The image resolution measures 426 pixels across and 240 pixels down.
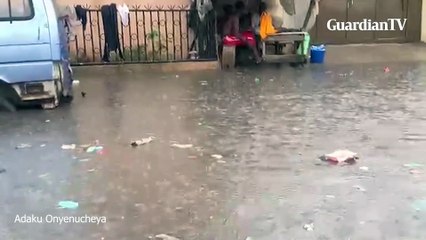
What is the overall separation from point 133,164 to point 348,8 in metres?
10.4

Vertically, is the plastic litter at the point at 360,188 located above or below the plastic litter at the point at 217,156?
above

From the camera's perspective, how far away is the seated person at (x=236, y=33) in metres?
12.3

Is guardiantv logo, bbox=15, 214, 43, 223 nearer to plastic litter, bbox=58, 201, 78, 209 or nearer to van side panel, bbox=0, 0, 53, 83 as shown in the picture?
plastic litter, bbox=58, 201, 78, 209

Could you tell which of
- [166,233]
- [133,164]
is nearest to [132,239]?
[166,233]

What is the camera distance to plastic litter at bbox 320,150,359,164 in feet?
19.3

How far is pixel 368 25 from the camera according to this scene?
49.6ft

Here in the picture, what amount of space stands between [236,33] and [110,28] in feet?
8.20

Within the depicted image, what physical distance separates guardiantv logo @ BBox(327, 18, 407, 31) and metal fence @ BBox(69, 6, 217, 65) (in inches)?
151

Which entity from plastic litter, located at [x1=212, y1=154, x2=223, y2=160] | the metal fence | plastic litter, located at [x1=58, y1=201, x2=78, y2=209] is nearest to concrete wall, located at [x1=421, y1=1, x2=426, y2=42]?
the metal fence

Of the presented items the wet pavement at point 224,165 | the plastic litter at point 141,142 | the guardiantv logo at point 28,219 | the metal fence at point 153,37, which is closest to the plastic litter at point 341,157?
the wet pavement at point 224,165

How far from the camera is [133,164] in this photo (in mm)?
5895

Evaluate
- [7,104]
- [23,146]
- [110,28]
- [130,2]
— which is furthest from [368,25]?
[23,146]

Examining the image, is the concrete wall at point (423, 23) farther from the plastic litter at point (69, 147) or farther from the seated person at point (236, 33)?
the plastic litter at point (69, 147)

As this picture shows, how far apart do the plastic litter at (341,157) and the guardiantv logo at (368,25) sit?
9.41 meters
